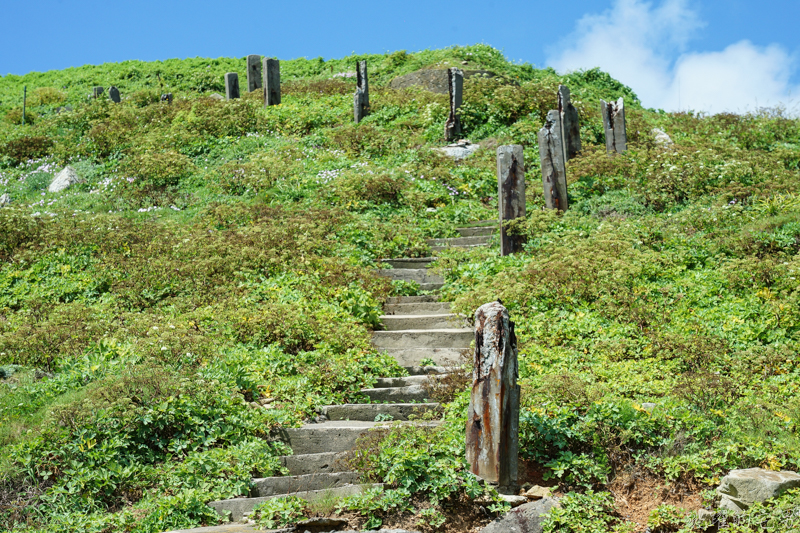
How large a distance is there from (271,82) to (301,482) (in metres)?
18.2

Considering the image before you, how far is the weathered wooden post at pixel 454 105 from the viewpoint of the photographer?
1891 cm

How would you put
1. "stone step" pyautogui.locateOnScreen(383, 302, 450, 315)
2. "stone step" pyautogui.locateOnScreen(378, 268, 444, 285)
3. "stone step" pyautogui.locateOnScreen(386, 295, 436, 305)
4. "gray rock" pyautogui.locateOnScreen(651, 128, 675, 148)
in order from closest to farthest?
"stone step" pyautogui.locateOnScreen(383, 302, 450, 315) → "stone step" pyautogui.locateOnScreen(386, 295, 436, 305) → "stone step" pyautogui.locateOnScreen(378, 268, 444, 285) → "gray rock" pyautogui.locateOnScreen(651, 128, 675, 148)

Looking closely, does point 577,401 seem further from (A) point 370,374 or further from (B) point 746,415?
(A) point 370,374

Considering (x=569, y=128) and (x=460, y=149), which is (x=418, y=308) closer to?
(x=569, y=128)

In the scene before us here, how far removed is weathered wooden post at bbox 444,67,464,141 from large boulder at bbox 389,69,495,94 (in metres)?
3.17

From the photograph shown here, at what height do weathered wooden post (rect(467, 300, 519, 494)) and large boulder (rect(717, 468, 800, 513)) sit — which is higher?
weathered wooden post (rect(467, 300, 519, 494))

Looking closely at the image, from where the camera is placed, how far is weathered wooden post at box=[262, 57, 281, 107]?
874 inches

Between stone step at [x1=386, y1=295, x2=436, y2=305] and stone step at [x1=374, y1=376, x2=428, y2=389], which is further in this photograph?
stone step at [x1=386, y1=295, x2=436, y2=305]

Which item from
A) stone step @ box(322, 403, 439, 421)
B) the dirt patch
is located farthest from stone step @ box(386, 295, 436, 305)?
the dirt patch

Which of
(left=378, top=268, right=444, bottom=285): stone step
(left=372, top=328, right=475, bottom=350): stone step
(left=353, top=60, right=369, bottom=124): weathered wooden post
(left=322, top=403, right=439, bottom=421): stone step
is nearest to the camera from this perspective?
(left=322, top=403, right=439, bottom=421): stone step

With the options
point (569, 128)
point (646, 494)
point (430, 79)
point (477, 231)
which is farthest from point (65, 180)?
point (646, 494)

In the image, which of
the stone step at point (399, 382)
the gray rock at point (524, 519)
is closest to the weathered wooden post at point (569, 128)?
the stone step at point (399, 382)

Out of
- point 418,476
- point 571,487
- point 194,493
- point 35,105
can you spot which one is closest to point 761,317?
point 571,487

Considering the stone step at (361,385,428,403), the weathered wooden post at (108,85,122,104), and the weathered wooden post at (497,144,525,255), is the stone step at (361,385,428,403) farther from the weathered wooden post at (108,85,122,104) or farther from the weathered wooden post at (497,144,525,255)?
the weathered wooden post at (108,85,122,104)
